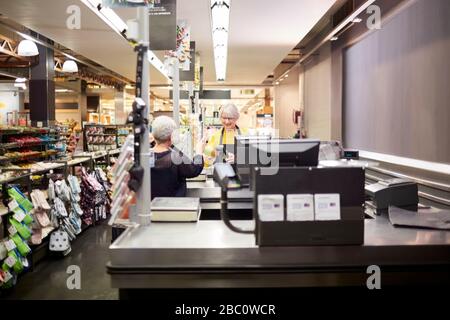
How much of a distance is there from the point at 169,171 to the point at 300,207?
1.74m

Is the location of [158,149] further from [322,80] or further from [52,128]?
[322,80]

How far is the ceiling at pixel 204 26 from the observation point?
6.10 meters

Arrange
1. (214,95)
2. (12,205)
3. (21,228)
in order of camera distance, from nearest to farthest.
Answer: (12,205) < (21,228) < (214,95)

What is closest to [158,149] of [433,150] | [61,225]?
[61,225]

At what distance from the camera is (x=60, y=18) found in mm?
6363

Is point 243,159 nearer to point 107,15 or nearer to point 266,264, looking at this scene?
point 266,264

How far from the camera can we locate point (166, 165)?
11.0ft

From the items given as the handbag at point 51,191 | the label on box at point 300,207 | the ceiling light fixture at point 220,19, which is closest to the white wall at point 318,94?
the ceiling light fixture at point 220,19

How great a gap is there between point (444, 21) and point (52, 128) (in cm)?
597

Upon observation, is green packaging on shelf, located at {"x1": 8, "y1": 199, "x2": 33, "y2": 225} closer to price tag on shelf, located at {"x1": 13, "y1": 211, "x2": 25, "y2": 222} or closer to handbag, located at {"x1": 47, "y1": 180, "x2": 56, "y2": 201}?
price tag on shelf, located at {"x1": 13, "y1": 211, "x2": 25, "y2": 222}

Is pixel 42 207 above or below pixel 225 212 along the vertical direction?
below

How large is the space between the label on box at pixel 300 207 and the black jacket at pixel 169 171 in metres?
1.68

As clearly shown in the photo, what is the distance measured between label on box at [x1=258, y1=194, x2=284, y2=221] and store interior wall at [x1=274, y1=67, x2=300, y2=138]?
48.0 ft

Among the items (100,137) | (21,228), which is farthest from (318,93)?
(21,228)
